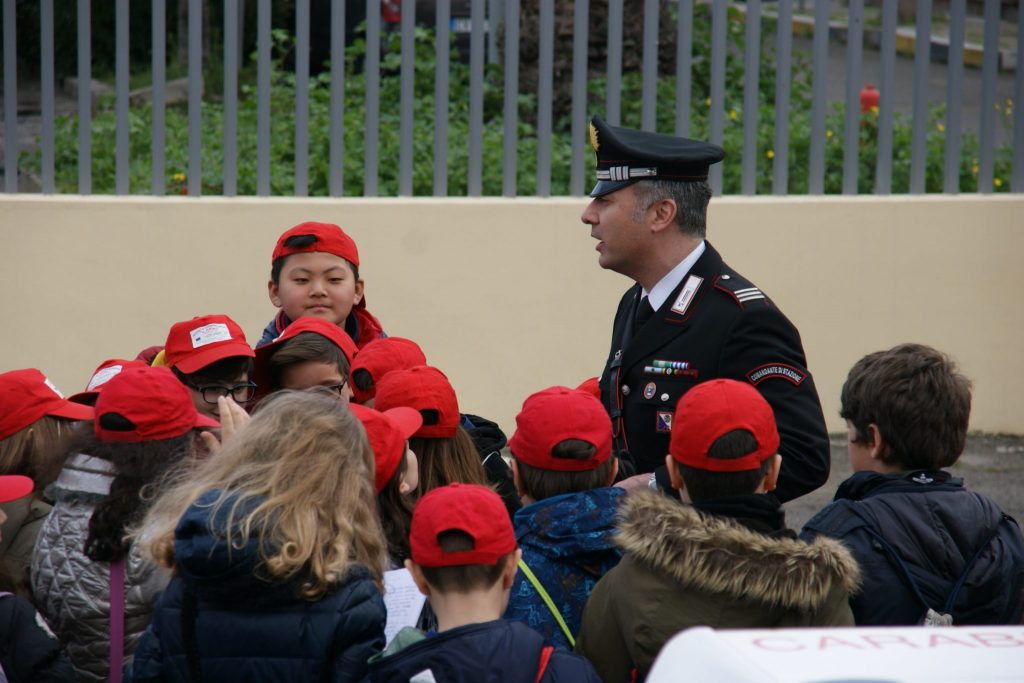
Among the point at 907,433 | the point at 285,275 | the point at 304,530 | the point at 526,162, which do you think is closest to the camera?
the point at 304,530

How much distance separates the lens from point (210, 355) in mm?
4031

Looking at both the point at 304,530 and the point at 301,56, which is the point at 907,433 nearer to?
the point at 304,530

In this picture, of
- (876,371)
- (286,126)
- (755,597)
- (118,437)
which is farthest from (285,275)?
(286,126)

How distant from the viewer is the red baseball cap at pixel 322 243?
473 cm

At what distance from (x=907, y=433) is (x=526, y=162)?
185 inches

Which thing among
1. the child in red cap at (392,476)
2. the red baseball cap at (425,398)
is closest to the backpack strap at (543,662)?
the child in red cap at (392,476)

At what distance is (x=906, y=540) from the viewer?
10.2 ft

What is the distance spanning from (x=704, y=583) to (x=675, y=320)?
1266mm

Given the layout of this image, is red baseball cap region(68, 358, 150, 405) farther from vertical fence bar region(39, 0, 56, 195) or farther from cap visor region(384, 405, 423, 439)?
vertical fence bar region(39, 0, 56, 195)

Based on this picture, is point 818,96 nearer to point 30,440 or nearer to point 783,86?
point 783,86

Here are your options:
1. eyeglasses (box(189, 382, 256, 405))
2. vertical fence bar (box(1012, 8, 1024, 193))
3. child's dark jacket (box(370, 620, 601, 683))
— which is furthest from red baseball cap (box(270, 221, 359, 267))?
vertical fence bar (box(1012, 8, 1024, 193))

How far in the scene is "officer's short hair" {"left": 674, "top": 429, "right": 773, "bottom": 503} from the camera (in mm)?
2920

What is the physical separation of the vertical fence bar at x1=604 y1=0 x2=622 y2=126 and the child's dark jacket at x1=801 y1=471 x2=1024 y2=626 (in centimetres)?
434

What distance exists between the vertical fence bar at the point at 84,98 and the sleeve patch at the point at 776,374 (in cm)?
444
